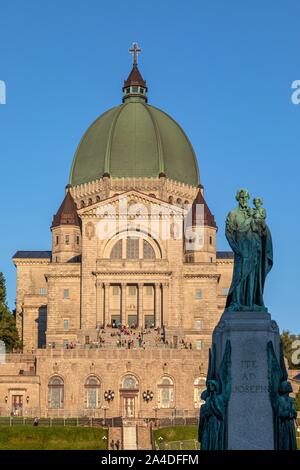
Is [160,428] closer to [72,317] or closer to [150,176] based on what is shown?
[72,317]

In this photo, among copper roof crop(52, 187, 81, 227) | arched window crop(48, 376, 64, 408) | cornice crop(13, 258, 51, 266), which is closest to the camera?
arched window crop(48, 376, 64, 408)

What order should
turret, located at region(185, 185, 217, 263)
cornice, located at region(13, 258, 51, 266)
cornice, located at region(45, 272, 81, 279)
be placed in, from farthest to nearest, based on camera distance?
cornice, located at region(13, 258, 51, 266), turret, located at region(185, 185, 217, 263), cornice, located at region(45, 272, 81, 279)

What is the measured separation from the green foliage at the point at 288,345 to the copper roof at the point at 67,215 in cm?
2504

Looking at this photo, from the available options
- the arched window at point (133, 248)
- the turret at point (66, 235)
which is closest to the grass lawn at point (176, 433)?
the arched window at point (133, 248)

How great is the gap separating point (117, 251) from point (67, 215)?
428 inches

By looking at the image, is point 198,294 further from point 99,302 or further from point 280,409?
point 280,409

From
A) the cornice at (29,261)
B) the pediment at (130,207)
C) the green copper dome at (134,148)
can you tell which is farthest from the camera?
the cornice at (29,261)

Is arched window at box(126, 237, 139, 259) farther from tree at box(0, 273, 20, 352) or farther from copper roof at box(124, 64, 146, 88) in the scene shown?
copper roof at box(124, 64, 146, 88)

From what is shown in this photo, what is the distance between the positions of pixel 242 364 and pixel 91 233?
6924cm

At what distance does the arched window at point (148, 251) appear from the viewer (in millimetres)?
96188

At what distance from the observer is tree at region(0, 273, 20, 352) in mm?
96000

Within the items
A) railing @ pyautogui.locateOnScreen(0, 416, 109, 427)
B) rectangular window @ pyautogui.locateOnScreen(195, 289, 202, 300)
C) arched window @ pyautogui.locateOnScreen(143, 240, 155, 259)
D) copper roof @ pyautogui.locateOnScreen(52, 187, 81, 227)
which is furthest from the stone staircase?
copper roof @ pyautogui.locateOnScreen(52, 187, 81, 227)

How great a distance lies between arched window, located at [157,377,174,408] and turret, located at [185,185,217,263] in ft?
87.0

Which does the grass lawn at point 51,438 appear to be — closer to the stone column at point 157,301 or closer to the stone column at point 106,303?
the stone column at point 106,303
